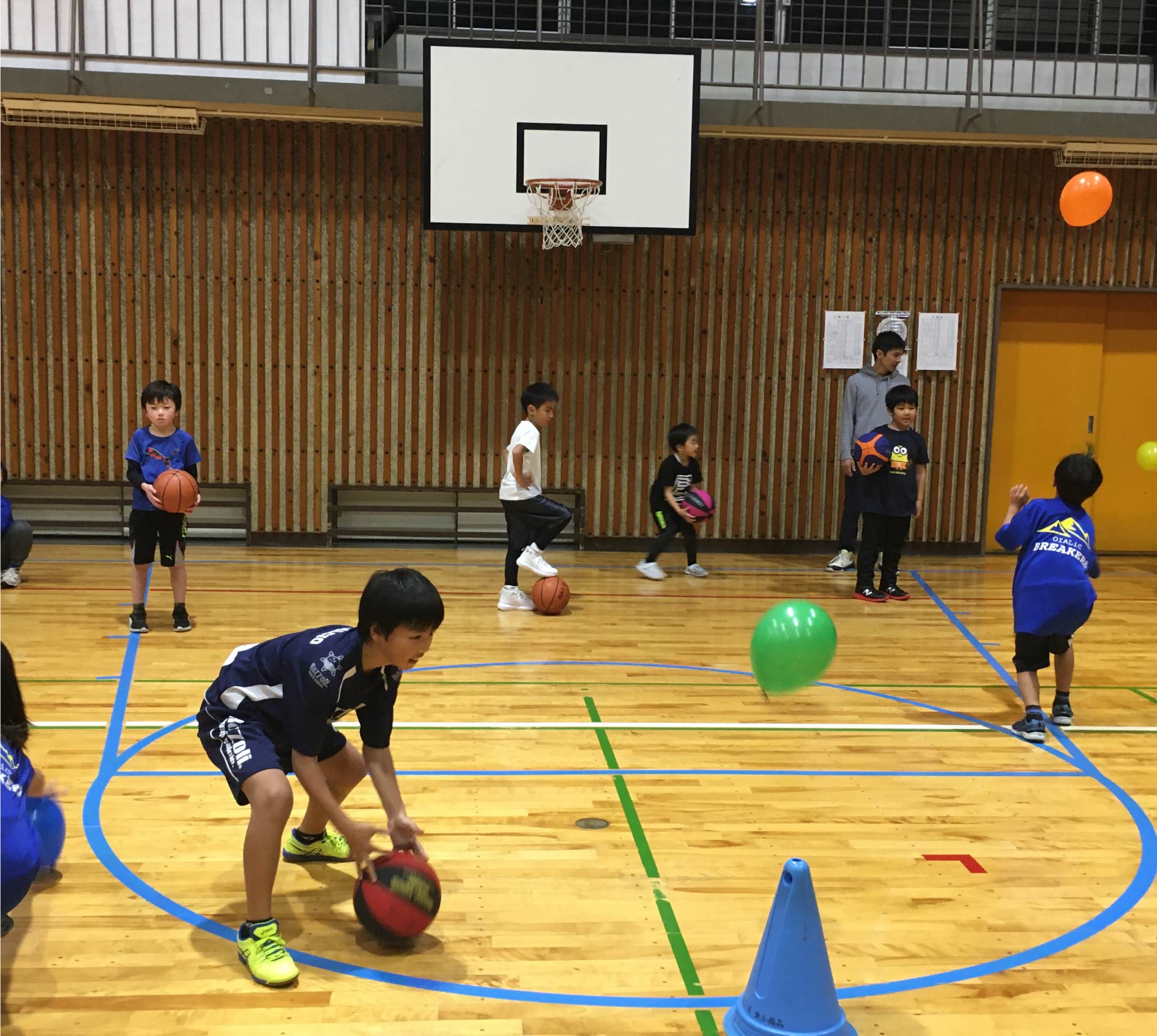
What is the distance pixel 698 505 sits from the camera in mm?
9406

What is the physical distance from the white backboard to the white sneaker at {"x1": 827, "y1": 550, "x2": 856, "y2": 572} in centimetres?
306

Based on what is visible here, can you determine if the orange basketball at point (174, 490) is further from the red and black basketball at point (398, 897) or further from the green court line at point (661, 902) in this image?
the red and black basketball at point (398, 897)

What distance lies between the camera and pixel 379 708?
3.25 meters

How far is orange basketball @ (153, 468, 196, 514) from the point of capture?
679cm

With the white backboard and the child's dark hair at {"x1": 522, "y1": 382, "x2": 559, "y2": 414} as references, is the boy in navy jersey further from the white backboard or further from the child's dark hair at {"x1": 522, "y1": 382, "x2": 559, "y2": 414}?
the white backboard

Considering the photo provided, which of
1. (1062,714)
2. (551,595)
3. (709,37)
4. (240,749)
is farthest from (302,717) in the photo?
(709,37)

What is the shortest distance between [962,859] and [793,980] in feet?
4.74

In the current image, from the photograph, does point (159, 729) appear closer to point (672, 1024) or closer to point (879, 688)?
point (672, 1024)

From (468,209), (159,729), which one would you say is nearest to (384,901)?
(159,729)

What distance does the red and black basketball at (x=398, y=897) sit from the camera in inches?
125

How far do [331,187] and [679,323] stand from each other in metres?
3.22

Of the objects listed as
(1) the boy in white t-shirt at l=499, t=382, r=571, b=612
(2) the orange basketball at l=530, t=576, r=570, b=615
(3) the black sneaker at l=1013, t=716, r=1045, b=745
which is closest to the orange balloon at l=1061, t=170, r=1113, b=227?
(1) the boy in white t-shirt at l=499, t=382, r=571, b=612

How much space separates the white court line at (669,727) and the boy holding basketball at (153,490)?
6.11 ft

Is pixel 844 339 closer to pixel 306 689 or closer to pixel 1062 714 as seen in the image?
pixel 1062 714
